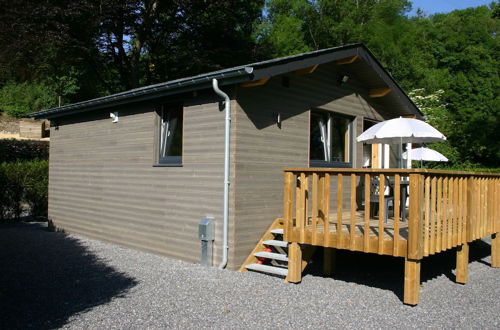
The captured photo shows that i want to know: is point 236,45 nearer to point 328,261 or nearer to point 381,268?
point 381,268

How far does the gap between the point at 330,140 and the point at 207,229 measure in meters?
3.33

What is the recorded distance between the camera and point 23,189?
1292cm

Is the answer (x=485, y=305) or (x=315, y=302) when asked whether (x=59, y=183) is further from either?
(x=485, y=305)

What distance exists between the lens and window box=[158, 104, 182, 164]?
786cm

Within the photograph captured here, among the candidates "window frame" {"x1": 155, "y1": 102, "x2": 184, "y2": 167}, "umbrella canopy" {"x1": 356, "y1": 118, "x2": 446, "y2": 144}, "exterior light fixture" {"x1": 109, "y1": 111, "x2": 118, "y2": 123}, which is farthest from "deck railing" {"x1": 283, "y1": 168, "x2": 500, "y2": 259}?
"exterior light fixture" {"x1": 109, "y1": 111, "x2": 118, "y2": 123}

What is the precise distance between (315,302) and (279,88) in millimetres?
3712

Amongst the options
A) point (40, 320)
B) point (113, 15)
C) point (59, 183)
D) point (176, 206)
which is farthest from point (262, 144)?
point (113, 15)

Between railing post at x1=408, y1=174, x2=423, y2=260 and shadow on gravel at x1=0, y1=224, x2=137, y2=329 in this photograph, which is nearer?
shadow on gravel at x1=0, y1=224, x2=137, y2=329

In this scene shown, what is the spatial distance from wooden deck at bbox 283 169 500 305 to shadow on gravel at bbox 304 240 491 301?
512 mm

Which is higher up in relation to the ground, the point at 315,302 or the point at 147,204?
the point at 147,204

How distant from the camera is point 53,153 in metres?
11.2

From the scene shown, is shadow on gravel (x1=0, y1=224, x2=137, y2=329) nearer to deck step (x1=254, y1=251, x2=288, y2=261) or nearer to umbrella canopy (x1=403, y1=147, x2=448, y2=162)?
deck step (x1=254, y1=251, x2=288, y2=261)

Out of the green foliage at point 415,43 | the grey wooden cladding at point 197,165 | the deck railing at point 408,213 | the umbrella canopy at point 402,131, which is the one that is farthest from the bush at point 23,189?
the green foliage at point 415,43

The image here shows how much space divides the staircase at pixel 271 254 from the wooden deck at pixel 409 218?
0.35 meters
